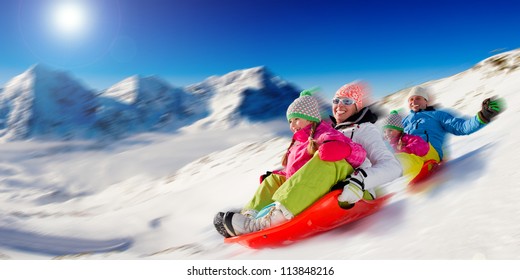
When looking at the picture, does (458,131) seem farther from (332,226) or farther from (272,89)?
(272,89)

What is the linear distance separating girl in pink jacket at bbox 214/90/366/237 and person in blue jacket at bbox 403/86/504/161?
3.96 ft

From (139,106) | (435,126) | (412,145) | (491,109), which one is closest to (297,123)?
(412,145)

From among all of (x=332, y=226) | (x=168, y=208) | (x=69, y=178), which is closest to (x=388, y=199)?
(x=332, y=226)

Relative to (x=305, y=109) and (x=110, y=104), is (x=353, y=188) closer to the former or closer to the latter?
(x=305, y=109)

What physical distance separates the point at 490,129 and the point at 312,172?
1.91m

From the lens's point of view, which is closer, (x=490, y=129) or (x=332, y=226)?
(x=332, y=226)

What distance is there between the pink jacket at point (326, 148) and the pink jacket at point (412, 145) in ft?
2.96

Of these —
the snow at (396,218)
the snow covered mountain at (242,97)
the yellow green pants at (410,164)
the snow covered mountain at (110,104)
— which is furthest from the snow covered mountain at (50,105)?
the yellow green pants at (410,164)

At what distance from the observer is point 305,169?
2.03 m

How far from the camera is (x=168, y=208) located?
5406mm

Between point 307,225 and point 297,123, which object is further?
point 297,123

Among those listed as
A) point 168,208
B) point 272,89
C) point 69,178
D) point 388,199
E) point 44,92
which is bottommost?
point 388,199

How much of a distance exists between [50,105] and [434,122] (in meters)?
106

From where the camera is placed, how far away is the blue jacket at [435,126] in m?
3.18
